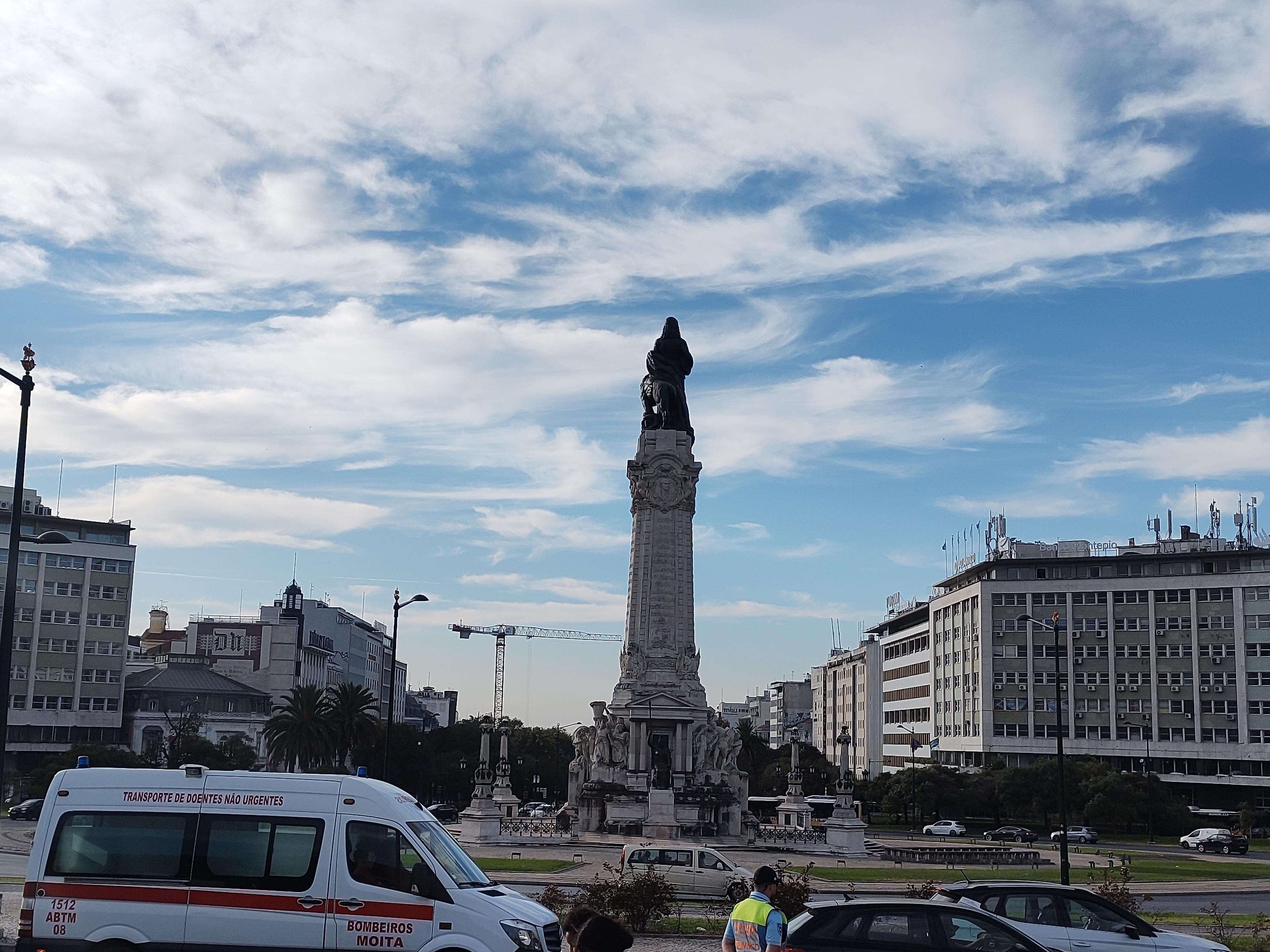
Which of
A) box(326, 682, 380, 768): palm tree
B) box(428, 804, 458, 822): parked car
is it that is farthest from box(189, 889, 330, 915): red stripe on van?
box(428, 804, 458, 822): parked car

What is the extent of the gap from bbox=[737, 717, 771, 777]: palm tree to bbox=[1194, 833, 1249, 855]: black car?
48026 mm

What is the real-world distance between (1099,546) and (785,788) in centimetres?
3609

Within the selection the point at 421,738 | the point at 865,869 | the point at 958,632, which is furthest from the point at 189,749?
the point at 958,632

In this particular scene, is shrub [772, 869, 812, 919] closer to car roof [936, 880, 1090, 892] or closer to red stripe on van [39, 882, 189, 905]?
car roof [936, 880, 1090, 892]

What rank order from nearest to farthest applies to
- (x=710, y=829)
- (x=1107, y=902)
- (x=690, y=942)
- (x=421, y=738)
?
(x=1107, y=902)
(x=690, y=942)
(x=710, y=829)
(x=421, y=738)

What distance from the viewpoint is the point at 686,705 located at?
68125mm

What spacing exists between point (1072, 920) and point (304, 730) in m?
57.4

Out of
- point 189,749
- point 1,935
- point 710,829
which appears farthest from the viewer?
point 189,749

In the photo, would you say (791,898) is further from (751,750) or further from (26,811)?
(751,750)

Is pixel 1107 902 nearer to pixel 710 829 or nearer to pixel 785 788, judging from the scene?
pixel 710 829

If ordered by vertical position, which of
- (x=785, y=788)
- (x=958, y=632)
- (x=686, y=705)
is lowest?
(x=785, y=788)

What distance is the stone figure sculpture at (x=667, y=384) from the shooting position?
7462 centimetres

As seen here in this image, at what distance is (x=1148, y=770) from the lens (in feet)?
291

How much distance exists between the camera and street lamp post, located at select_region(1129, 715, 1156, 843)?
75875 mm
